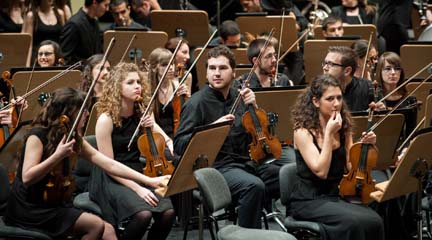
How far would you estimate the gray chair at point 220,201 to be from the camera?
4.77 metres

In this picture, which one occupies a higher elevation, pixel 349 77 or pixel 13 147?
pixel 349 77

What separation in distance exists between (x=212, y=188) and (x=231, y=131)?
4.06 ft

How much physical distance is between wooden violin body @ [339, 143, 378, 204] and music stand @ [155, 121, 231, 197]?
27.8 inches

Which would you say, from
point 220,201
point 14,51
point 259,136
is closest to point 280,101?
point 259,136

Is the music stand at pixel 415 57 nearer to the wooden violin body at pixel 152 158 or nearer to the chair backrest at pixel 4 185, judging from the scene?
the wooden violin body at pixel 152 158

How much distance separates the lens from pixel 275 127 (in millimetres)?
6191

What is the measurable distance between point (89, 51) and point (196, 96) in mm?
2621

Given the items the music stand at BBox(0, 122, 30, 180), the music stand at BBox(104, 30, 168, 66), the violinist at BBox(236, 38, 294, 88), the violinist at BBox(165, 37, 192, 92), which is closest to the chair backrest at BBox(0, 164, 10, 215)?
the music stand at BBox(0, 122, 30, 180)

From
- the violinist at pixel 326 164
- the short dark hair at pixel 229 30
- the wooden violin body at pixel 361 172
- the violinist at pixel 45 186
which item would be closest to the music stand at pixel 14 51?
the short dark hair at pixel 229 30

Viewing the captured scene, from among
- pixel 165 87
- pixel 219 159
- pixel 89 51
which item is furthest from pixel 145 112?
pixel 89 51

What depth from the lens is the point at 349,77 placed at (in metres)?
6.66

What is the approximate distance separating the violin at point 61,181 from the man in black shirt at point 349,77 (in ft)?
7.15

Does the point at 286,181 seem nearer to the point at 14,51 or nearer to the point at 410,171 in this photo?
the point at 410,171

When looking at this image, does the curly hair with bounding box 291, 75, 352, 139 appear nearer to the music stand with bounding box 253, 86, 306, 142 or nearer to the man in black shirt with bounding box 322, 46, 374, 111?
the music stand with bounding box 253, 86, 306, 142
